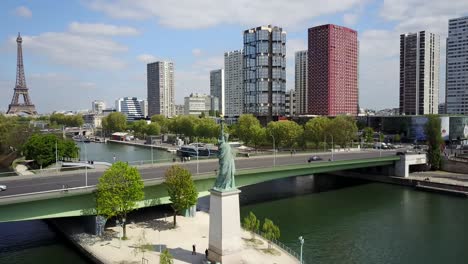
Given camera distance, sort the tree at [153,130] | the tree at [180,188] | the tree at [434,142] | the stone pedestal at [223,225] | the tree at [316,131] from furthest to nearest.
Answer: the tree at [153,130] → the tree at [316,131] → the tree at [434,142] → the tree at [180,188] → the stone pedestal at [223,225]

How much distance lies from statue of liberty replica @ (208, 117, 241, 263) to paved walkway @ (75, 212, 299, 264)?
89 centimetres

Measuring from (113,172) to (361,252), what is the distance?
23.4 meters

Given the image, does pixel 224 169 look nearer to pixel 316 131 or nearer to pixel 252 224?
pixel 252 224

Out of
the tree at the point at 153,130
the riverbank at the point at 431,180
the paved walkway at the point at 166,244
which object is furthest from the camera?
the tree at the point at 153,130

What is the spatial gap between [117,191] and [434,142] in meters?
63.8

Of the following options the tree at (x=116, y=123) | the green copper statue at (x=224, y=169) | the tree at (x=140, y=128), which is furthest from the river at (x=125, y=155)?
the green copper statue at (x=224, y=169)

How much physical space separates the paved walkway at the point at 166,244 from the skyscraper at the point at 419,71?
503ft

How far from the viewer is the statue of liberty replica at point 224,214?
1095 inches

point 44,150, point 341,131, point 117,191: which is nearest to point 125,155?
point 44,150

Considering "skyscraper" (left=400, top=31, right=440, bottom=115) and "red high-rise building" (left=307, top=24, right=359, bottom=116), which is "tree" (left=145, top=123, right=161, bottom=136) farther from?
"skyscraper" (left=400, top=31, right=440, bottom=115)

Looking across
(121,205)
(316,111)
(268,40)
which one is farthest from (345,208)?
(316,111)

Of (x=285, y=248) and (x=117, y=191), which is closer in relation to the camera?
(x=117, y=191)

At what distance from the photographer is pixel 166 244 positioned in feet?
108

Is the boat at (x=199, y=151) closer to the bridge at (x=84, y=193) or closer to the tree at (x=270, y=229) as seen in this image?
the bridge at (x=84, y=193)
